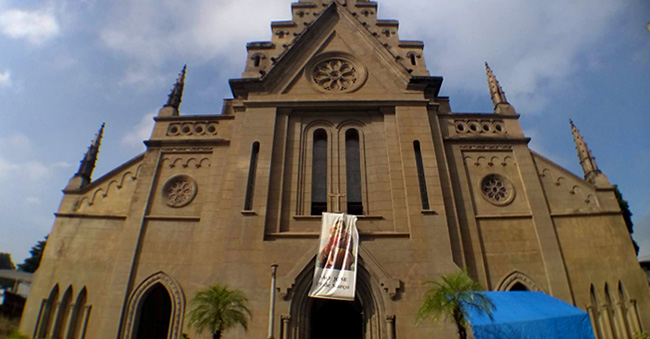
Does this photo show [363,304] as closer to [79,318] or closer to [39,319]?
[79,318]

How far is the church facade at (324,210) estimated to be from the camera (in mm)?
15547

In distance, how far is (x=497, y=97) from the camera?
22.8 metres

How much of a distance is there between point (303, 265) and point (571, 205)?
50.1ft

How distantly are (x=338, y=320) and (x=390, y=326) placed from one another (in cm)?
441

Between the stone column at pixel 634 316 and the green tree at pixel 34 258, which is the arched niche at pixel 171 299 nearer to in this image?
the stone column at pixel 634 316

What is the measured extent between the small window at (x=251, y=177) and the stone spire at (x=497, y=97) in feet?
51.3

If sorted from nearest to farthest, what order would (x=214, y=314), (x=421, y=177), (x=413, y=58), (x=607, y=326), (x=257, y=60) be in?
1. (x=214, y=314)
2. (x=607, y=326)
3. (x=421, y=177)
4. (x=257, y=60)
5. (x=413, y=58)

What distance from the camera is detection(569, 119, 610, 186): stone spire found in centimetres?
1980

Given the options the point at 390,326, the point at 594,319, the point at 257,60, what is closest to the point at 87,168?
the point at 257,60

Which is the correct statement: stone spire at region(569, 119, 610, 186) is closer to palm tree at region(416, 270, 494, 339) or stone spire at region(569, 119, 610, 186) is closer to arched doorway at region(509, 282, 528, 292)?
arched doorway at region(509, 282, 528, 292)

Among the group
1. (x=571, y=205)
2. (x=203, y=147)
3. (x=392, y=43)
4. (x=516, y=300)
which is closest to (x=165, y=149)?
(x=203, y=147)

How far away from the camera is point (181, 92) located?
2333 cm

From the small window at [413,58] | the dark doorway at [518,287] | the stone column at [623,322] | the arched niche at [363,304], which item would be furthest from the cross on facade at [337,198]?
the stone column at [623,322]

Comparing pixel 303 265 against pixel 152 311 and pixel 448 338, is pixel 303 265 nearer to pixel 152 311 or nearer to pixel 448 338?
pixel 448 338
